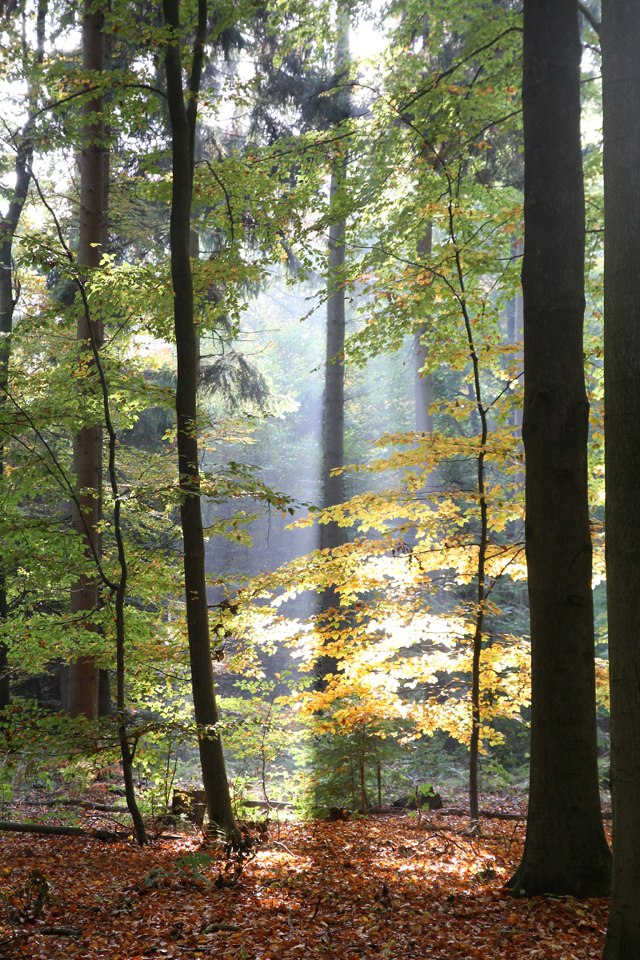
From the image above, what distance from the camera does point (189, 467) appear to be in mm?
6227

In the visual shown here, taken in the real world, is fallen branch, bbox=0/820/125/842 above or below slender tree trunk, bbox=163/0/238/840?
below

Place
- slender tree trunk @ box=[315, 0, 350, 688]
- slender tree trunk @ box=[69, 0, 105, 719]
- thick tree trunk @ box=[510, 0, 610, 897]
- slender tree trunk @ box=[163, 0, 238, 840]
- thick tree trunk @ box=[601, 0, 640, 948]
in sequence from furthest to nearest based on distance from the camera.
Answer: slender tree trunk @ box=[315, 0, 350, 688], slender tree trunk @ box=[69, 0, 105, 719], slender tree trunk @ box=[163, 0, 238, 840], thick tree trunk @ box=[510, 0, 610, 897], thick tree trunk @ box=[601, 0, 640, 948]

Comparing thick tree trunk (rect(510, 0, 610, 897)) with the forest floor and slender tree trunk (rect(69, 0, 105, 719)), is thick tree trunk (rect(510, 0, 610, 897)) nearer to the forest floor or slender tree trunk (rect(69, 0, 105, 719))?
the forest floor

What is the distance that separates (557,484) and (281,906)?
3127mm

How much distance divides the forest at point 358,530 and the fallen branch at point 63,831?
0.03 metres

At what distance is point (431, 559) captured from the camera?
22.4 feet

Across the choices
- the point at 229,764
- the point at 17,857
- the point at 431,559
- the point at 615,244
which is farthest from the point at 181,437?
the point at 229,764

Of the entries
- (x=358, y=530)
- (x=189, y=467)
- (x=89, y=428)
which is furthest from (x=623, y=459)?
(x=89, y=428)

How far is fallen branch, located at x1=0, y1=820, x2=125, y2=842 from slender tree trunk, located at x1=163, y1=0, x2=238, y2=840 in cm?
93

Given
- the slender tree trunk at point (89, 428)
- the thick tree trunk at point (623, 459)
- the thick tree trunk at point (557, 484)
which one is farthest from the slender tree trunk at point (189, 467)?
the thick tree trunk at point (623, 459)

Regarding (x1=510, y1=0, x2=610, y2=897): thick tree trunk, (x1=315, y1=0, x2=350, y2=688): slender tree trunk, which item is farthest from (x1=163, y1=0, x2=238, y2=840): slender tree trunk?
(x1=315, y1=0, x2=350, y2=688): slender tree trunk

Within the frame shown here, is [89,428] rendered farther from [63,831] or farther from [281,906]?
[281,906]

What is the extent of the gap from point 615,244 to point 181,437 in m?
4.09

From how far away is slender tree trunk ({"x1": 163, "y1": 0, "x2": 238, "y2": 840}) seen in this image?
20.0ft
